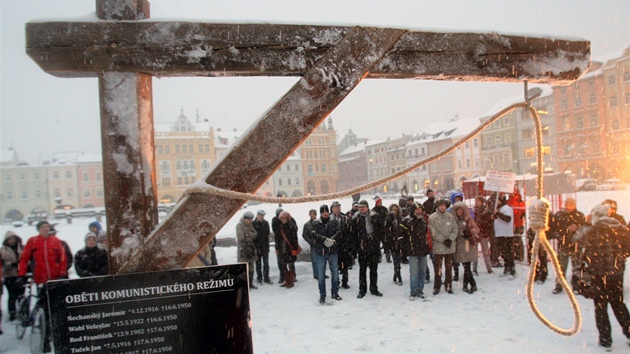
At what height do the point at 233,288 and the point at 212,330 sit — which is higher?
the point at 233,288

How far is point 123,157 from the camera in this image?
4.94 ft

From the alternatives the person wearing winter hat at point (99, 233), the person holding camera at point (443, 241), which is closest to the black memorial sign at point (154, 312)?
the person wearing winter hat at point (99, 233)

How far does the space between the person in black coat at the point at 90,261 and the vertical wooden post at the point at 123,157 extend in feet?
17.4

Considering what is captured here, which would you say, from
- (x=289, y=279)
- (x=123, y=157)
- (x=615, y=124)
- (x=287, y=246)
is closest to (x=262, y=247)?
(x=287, y=246)

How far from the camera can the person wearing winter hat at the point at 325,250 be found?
7.45 metres

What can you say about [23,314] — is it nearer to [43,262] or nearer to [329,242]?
[43,262]

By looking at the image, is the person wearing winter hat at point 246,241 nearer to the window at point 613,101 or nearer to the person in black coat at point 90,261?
the person in black coat at point 90,261

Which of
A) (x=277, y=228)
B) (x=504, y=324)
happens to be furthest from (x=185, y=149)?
(x=504, y=324)

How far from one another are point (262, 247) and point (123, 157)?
8.10 meters

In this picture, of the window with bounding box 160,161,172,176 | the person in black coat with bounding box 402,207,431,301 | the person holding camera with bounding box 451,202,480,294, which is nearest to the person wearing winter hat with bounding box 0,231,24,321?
the person in black coat with bounding box 402,207,431,301

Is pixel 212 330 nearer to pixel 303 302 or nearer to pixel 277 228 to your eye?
pixel 303 302

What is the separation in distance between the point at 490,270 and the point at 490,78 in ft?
27.0

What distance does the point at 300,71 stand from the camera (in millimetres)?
1604

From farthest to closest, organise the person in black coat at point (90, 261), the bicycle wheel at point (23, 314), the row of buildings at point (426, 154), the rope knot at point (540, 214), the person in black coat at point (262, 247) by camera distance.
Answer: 1. the row of buildings at point (426, 154)
2. the person in black coat at point (262, 247)
3. the person in black coat at point (90, 261)
4. the bicycle wheel at point (23, 314)
5. the rope knot at point (540, 214)
